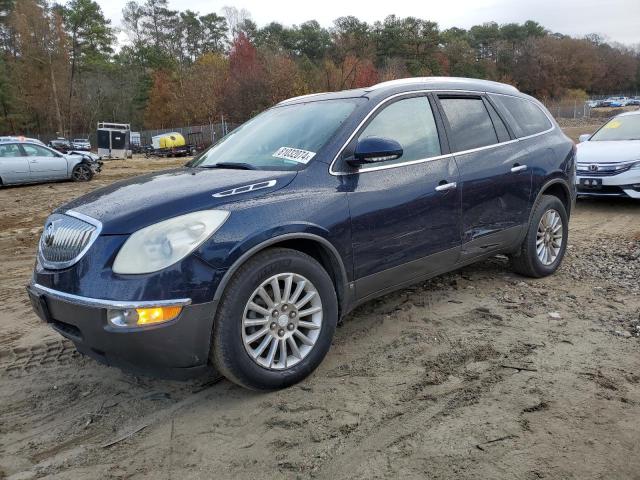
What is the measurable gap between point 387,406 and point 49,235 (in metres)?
2.25

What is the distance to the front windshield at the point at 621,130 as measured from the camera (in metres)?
9.41

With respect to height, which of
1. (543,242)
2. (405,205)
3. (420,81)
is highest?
(420,81)

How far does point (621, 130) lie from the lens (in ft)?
31.8

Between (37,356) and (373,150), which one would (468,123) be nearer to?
(373,150)

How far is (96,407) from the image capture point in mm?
3150

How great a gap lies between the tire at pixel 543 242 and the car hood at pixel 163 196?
8.81 feet

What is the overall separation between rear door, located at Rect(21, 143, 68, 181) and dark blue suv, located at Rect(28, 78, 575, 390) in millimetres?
13640

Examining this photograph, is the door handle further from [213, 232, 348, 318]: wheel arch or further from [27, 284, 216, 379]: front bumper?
[27, 284, 216, 379]: front bumper

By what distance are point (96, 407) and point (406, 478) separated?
1886mm

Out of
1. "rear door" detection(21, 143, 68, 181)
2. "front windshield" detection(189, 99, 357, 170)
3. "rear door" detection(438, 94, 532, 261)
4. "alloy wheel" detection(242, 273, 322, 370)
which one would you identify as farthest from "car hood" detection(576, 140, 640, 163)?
"rear door" detection(21, 143, 68, 181)

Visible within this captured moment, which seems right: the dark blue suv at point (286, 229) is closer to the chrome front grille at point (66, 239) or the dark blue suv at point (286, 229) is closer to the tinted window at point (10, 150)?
the chrome front grille at point (66, 239)

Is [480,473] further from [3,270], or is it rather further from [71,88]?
[71,88]

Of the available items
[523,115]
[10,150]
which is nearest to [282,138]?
[523,115]

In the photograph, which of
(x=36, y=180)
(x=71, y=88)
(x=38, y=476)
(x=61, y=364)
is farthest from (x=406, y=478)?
(x=71, y=88)
